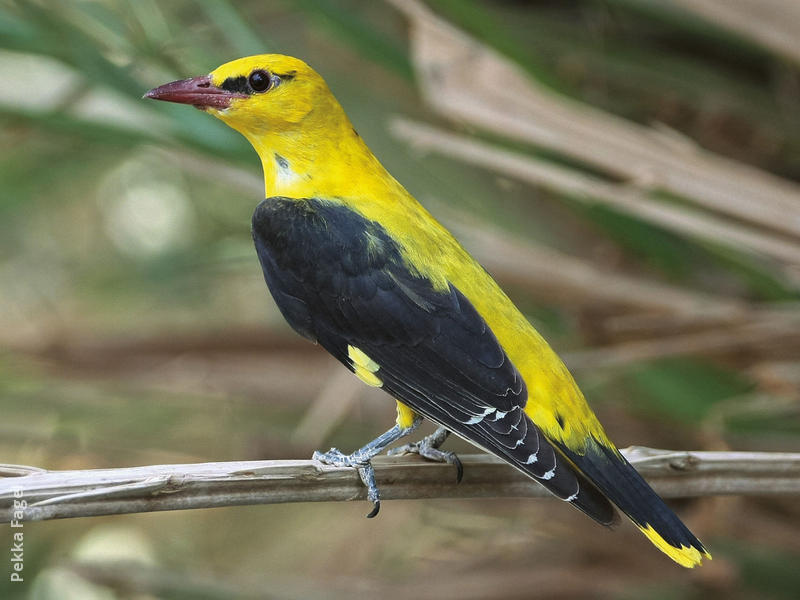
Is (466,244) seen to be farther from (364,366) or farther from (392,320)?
(364,366)

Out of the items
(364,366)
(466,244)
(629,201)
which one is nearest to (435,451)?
(364,366)

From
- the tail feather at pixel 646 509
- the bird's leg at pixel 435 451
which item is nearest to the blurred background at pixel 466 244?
the bird's leg at pixel 435 451

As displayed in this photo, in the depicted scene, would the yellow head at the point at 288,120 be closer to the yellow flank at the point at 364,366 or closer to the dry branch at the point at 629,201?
the dry branch at the point at 629,201

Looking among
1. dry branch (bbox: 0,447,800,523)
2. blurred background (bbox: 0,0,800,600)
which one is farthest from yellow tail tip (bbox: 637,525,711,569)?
blurred background (bbox: 0,0,800,600)

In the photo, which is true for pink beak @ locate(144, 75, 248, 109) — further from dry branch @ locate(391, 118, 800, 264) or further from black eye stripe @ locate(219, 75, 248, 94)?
dry branch @ locate(391, 118, 800, 264)

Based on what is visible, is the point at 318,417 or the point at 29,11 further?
the point at 318,417

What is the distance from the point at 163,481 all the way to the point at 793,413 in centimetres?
178

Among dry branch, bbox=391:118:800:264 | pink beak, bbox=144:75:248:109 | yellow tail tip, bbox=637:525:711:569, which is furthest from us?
dry branch, bbox=391:118:800:264

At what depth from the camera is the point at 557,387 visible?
202 centimetres

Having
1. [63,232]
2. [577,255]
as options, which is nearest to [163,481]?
[577,255]

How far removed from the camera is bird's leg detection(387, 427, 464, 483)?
1.97 meters

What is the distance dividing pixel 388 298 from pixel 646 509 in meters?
0.66

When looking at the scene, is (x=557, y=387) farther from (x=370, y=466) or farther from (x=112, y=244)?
(x=112, y=244)

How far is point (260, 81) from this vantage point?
2.12 metres
